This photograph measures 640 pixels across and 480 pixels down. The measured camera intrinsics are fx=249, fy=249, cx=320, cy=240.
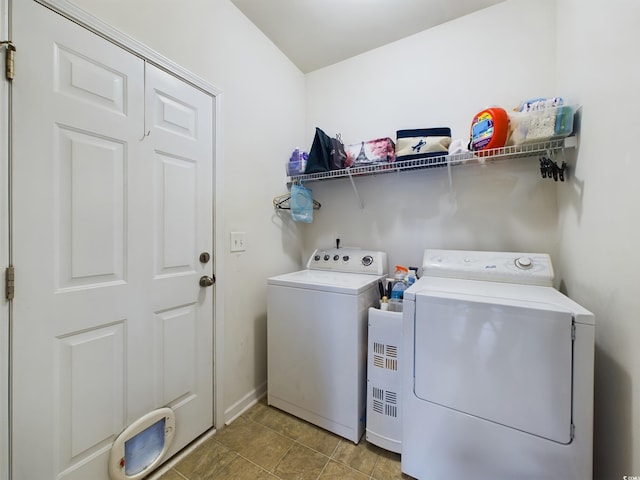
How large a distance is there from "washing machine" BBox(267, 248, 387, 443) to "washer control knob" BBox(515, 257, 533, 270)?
2.57 ft

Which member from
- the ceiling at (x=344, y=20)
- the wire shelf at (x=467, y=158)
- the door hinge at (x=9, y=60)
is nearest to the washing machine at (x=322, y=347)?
the wire shelf at (x=467, y=158)

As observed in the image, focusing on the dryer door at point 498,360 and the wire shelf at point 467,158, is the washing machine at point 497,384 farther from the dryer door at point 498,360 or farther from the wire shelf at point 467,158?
the wire shelf at point 467,158

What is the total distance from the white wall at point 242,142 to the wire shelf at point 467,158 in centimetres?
46

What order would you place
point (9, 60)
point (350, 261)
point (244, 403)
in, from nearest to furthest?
1. point (9, 60)
2. point (244, 403)
3. point (350, 261)

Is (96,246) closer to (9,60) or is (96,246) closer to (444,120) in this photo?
(9,60)

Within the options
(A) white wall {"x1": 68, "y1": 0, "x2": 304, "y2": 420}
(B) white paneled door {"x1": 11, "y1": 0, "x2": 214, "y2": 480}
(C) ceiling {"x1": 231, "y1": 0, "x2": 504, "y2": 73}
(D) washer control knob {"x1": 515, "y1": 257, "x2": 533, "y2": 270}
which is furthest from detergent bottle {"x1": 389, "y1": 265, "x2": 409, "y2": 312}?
(C) ceiling {"x1": 231, "y1": 0, "x2": 504, "y2": 73}

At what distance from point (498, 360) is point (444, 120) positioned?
1575 millimetres

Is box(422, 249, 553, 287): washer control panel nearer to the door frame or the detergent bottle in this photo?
the detergent bottle

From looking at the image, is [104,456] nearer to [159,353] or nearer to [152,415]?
[152,415]

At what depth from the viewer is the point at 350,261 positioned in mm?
1937

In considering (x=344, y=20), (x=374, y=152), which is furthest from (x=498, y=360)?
(x=344, y=20)

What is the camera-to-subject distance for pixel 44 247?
3.00 ft

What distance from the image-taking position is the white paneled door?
88 centimetres

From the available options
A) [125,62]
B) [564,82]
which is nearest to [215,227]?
[125,62]
